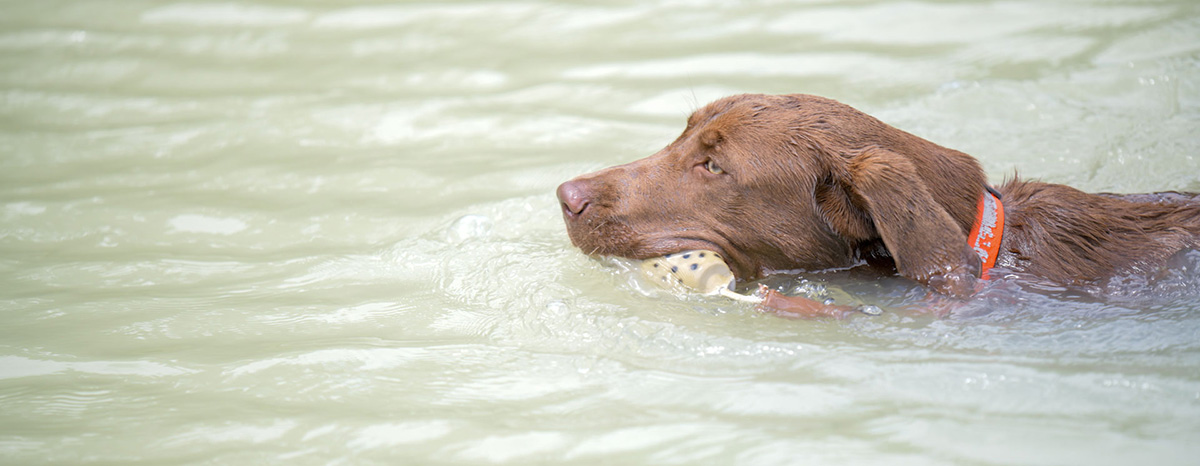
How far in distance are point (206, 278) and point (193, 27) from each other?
4263mm

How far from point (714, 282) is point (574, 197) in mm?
776

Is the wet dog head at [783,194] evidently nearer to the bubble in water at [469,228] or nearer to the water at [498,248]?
the water at [498,248]

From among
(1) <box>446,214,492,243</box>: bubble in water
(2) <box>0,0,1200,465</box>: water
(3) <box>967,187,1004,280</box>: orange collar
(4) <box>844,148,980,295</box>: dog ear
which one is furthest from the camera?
(1) <box>446,214,492,243</box>: bubble in water

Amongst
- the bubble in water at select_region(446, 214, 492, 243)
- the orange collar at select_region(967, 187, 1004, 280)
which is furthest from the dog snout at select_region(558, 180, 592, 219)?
the orange collar at select_region(967, 187, 1004, 280)

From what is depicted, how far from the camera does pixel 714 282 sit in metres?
4.41

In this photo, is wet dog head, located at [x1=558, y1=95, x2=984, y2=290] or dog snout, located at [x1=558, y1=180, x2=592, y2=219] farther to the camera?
dog snout, located at [x1=558, y1=180, x2=592, y2=219]

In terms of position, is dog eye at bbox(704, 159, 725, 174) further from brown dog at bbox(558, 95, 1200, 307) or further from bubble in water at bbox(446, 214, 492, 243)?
bubble in water at bbox(446, 214, 492, 243)

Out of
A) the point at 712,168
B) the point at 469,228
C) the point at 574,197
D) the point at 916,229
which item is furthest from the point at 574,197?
the point at 916,229

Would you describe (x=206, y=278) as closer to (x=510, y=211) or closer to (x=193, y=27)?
(x=510, y=211)

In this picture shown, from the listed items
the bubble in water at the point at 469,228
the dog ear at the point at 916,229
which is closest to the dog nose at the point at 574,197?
the bubble in water at the point at 469,228

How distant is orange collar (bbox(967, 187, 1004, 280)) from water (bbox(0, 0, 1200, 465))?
0.15 metres

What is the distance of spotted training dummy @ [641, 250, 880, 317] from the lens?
4.26 metres

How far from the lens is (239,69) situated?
8.14 metres

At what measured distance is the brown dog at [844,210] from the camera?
4.09m
